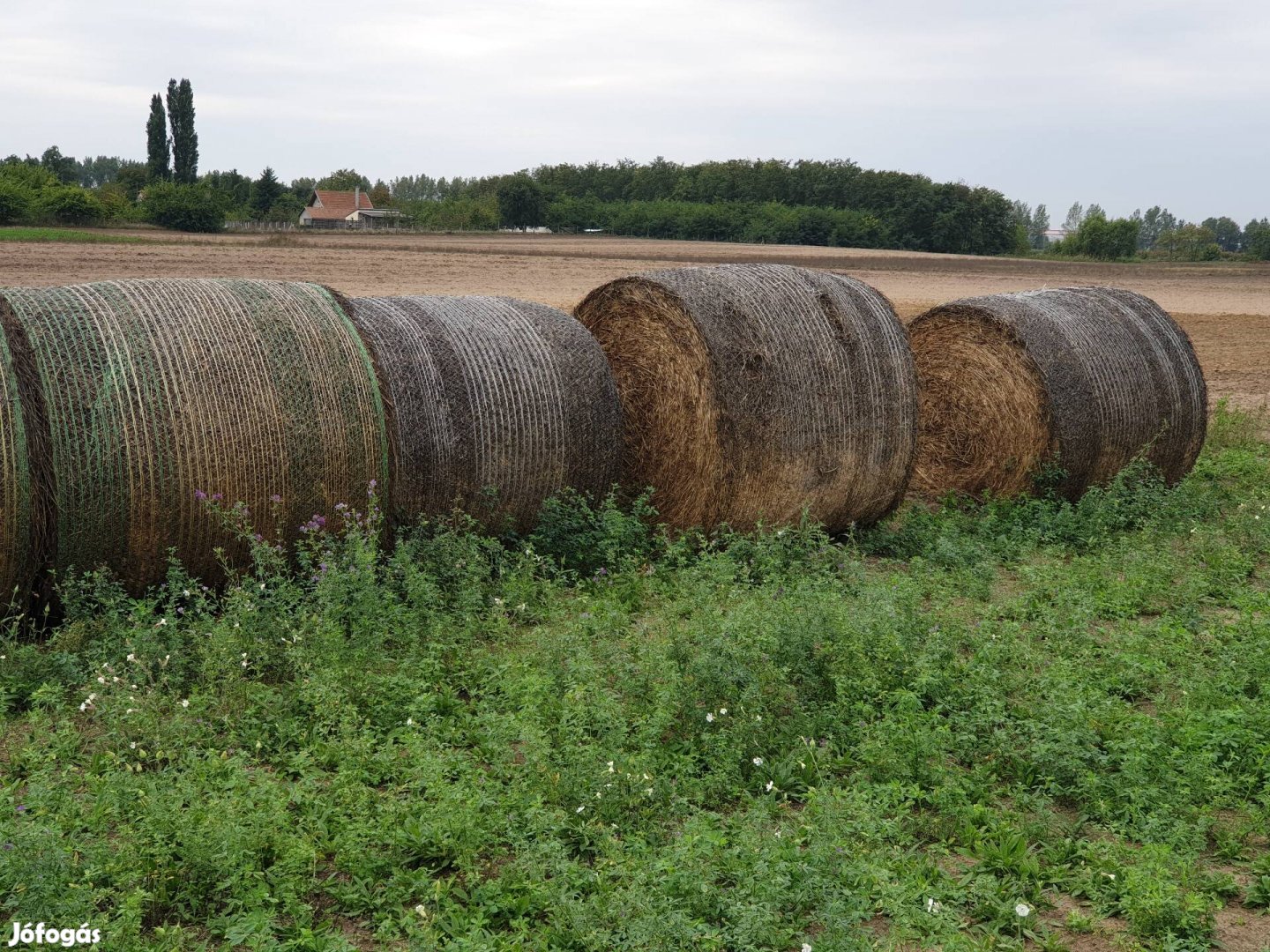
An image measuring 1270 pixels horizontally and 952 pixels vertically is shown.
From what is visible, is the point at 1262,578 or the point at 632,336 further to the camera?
the point at 632,336

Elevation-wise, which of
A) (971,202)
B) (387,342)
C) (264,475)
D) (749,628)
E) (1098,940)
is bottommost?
(1098,940)

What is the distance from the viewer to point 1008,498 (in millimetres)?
10555

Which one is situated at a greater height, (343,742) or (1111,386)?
(1111,386)

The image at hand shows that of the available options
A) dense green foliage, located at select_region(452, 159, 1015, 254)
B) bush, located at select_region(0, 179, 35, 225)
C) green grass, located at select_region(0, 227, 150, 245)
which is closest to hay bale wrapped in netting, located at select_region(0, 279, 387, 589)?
green grass, located at select_region(0, 227, 150, 245)

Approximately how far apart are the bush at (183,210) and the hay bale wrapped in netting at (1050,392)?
44.8 m

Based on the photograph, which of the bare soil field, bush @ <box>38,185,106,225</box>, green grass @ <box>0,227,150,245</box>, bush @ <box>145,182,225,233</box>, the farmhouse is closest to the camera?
the bare soil field

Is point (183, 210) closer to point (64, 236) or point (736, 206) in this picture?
point (64, 236)

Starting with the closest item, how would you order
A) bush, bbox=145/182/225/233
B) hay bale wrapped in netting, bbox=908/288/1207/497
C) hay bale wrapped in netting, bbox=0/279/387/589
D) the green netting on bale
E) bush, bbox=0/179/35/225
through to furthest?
the green netting on bale < hay bale wrapped in netting, bbox=0/279/387/589 < hay bale wrapped in netting, bbox=908/288/1207/497 < bush, bbox=0/179/35/225 < bush, bbox=145/182/225/233

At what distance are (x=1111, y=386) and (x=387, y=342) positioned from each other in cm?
669

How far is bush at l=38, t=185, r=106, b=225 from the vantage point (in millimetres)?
45031

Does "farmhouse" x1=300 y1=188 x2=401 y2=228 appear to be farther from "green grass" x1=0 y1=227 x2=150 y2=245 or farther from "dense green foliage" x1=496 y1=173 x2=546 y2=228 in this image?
"green grass" x1=0 y1=227 x2=150 y2=245

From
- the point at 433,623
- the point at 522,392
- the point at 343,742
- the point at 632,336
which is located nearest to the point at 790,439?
the point at 632,336

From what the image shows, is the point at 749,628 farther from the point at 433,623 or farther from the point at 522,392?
the point at 522,392

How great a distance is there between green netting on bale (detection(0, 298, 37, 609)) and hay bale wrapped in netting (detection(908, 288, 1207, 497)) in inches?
302
